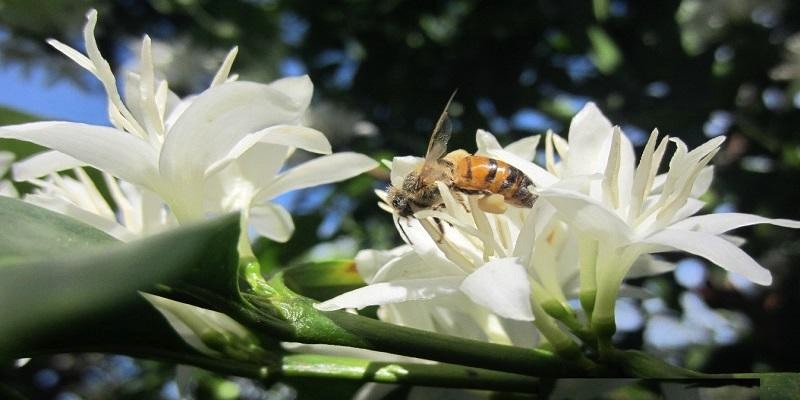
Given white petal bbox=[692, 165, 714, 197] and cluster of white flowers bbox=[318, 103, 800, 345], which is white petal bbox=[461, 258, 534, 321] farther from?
white petal bbox=[692, 165, 714, 197]

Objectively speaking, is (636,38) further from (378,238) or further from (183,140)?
(183,140)

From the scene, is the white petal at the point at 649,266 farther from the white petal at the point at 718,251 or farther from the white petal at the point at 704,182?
the white petal at the point at 718,251

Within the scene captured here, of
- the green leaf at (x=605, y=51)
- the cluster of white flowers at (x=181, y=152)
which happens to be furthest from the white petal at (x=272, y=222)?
the green leaf at (x=605, y=51)

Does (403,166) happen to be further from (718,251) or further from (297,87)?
(718,251)

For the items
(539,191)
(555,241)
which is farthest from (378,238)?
(539,191)

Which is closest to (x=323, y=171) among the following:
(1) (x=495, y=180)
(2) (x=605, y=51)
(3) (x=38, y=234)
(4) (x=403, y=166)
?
(4) (x=403, y=166)

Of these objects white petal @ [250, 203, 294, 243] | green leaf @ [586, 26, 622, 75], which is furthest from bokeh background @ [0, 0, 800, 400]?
white petal @ [250, 203, 294, 243]
